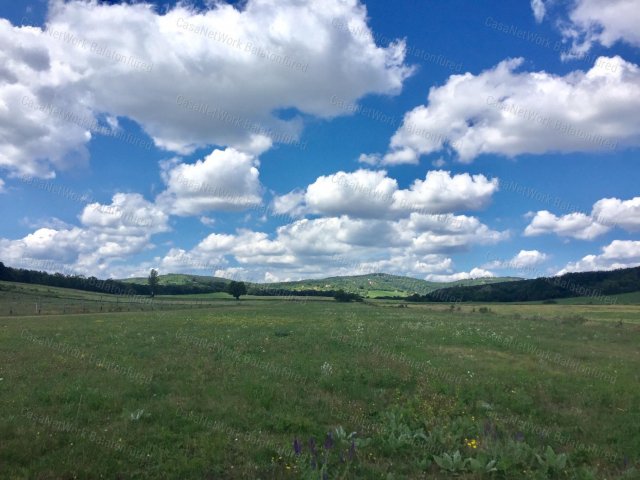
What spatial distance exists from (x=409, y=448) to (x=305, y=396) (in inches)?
149

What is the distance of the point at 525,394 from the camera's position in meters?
12.5

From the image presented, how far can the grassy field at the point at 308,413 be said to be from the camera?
25.1 ft

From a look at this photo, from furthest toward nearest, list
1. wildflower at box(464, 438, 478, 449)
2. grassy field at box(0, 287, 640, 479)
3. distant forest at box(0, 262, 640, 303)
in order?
distant forest at box(0, 262, 640, 303) → wildflower at box(464, 438, 478, 449) → grassy field at box(0, 287, 640, 479)

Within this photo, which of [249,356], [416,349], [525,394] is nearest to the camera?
[525,394]

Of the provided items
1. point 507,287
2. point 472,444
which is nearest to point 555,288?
point 507,287

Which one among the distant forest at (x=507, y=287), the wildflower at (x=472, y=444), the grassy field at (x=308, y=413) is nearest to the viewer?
the grassy field at (x=308, y=413)

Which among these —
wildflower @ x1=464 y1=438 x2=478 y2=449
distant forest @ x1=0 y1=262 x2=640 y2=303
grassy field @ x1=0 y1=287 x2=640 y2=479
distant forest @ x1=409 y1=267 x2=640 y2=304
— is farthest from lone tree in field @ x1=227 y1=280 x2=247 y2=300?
wildflower @ x1=464 y1=438 x2=478 y2=449

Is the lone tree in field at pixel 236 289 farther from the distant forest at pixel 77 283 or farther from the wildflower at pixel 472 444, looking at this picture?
the wildflower at pixel 472 444

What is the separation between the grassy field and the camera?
7656 mm

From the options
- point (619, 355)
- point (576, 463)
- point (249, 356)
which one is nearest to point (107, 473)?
point (576, 463)

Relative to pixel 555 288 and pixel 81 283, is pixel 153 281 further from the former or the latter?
pixel 555 288

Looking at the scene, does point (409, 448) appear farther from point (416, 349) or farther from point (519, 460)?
point (416, 349)

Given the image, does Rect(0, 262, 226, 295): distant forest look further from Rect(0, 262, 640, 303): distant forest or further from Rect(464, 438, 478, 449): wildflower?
Rect(464, 438, 478, 449): wildflower

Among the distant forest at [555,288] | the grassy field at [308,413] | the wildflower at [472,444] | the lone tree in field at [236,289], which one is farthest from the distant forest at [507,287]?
the wildflower at [472,444]
